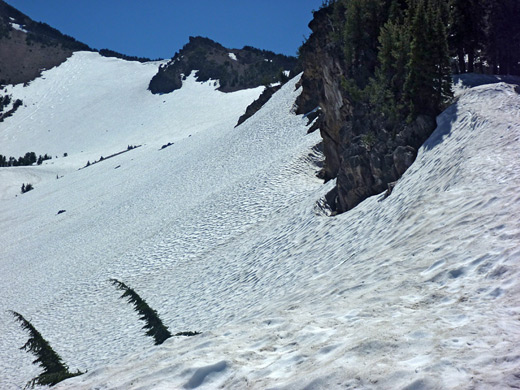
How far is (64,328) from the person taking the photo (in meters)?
19.0

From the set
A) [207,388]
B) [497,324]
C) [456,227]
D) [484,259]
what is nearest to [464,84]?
[456,227]

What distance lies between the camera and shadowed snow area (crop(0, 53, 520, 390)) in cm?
577

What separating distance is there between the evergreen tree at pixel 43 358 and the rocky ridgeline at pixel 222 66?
94.1 metres

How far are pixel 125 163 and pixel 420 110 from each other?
5026 cm

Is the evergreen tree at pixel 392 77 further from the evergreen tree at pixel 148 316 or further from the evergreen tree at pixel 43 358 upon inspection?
the evergreen tree at pixel 43 358

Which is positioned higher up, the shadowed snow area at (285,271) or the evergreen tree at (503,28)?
the evergreen tree at (503,28)

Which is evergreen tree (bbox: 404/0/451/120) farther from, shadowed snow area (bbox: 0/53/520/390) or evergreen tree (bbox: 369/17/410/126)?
shadowed snow area (bbox: 0/53/520/390)

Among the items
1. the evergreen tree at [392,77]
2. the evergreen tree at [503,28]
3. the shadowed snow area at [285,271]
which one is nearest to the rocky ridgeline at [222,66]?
the shadowed snow area at [285,271]

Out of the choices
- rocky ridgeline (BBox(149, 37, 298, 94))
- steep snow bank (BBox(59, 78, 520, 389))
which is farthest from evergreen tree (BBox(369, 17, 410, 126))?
rocky ridgeline (BBox(149, 37, 298, 94))

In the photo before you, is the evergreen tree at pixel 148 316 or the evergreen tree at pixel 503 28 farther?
the evergreen tree at pixel 503 28

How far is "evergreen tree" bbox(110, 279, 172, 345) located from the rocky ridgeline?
91.5m

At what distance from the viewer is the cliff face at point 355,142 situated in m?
15.7

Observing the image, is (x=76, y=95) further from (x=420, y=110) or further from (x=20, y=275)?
(x=420, y=110)

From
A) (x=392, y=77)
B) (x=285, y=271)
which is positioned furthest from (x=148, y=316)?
(x=392, y=77)
